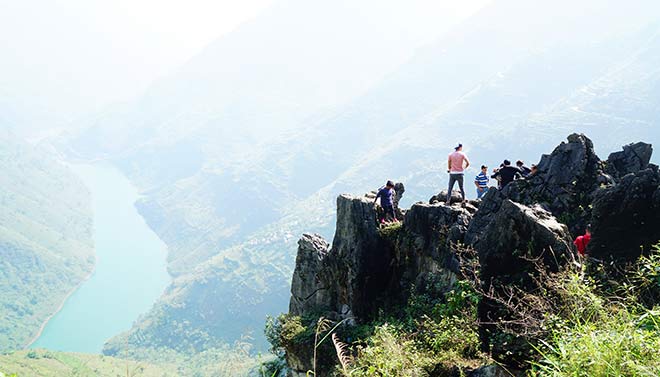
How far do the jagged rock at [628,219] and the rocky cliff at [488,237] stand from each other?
0.06 feet

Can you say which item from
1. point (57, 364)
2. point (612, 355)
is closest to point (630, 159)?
point (612, 355)

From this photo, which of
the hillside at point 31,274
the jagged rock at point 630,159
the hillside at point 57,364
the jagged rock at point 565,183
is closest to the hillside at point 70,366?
the hillside at point 57,364

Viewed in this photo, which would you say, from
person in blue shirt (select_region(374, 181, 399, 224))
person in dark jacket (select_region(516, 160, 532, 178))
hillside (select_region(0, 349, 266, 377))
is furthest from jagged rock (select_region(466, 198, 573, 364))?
hillside (select_region(0, 349, 266, 377))

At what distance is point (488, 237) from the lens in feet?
34.9

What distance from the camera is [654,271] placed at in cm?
666

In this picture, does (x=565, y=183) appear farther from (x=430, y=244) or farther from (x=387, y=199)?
(x=387, y=199)

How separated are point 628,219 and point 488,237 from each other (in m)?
2.61

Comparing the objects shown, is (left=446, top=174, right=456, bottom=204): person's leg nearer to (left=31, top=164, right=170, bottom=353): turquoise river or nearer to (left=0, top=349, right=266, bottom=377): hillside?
(left=0, top=349, right=266, bottom=377): hillside

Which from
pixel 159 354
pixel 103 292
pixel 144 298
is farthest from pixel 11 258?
pixel 159 354

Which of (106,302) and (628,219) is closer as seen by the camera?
(628,219)

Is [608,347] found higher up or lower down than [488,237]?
higher up

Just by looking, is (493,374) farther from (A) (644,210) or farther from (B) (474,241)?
(B) (474,241)

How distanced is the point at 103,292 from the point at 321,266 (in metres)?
164

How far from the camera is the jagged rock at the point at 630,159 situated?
16062 mm
